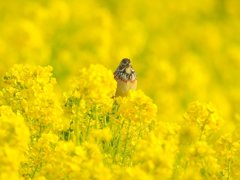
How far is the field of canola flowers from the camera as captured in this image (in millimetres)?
4879

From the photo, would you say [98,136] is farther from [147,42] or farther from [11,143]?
[147,42]

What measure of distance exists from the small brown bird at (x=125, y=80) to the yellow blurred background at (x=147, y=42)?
2.70 meters

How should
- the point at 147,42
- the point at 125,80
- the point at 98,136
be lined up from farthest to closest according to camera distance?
the point at 147,42 < the point at 125,80 < the point at 98,136

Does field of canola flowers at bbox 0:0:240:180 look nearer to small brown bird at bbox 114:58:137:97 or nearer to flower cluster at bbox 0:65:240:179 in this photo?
flower cluster at bbox 0:65:240:179

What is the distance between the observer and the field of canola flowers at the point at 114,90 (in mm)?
4879

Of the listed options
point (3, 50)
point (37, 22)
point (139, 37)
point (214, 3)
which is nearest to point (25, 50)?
point (3, 50)

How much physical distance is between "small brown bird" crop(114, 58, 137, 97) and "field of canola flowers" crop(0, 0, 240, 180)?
38cm

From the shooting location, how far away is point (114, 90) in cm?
541

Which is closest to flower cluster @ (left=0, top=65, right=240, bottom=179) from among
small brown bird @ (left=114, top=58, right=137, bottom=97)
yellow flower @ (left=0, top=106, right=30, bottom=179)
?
yellow flower @ (left=0, top=106, right=30, bottom=179)

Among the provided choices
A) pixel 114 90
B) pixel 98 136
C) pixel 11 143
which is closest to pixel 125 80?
pixel 114 90

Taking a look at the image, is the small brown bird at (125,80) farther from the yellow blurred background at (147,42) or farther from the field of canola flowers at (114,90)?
the yellow blurred background at (147,42)

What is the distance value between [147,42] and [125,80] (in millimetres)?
7125

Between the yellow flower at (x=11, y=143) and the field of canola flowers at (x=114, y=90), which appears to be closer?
the yellow flower at (x=11, y=143)

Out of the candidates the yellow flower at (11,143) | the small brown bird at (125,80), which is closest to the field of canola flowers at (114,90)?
the yellow flower at (11,143)
